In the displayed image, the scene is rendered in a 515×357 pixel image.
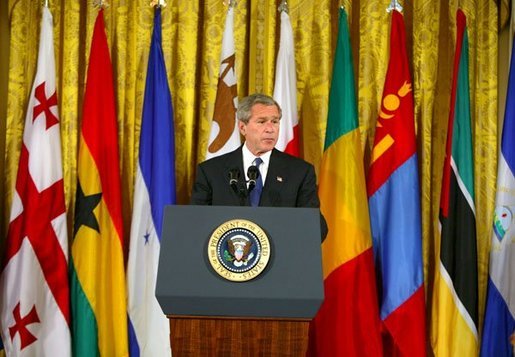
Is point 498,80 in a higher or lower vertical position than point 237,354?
higher

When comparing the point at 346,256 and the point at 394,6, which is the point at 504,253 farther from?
the point at 394,6

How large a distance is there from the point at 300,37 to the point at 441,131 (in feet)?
4.00

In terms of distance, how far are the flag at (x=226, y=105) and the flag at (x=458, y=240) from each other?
1.44 metres

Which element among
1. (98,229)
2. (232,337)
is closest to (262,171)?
(232,337)

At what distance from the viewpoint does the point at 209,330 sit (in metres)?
2.57

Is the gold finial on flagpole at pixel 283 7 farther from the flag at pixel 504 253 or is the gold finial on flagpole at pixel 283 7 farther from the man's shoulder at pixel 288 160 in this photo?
the man's shoulder at pixel 288 160

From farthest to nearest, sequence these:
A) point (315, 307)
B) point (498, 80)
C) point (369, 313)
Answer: point (498, 80), point (369, 313), point (315, 307)

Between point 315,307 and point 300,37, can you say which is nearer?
point 315,307

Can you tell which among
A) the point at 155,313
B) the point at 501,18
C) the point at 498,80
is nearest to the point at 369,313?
the point at 155,313

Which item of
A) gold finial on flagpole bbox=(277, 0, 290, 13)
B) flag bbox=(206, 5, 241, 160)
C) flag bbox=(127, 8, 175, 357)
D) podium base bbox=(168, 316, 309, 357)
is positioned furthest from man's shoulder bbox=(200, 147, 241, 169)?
gold finial on flagpole bbox=(277, 0, 290, 13)

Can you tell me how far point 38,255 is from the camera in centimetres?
482

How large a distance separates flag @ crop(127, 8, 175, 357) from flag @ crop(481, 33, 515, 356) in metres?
2.13

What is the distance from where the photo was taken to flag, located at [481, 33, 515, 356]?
473cm

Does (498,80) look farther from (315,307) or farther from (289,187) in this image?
(315,307)
